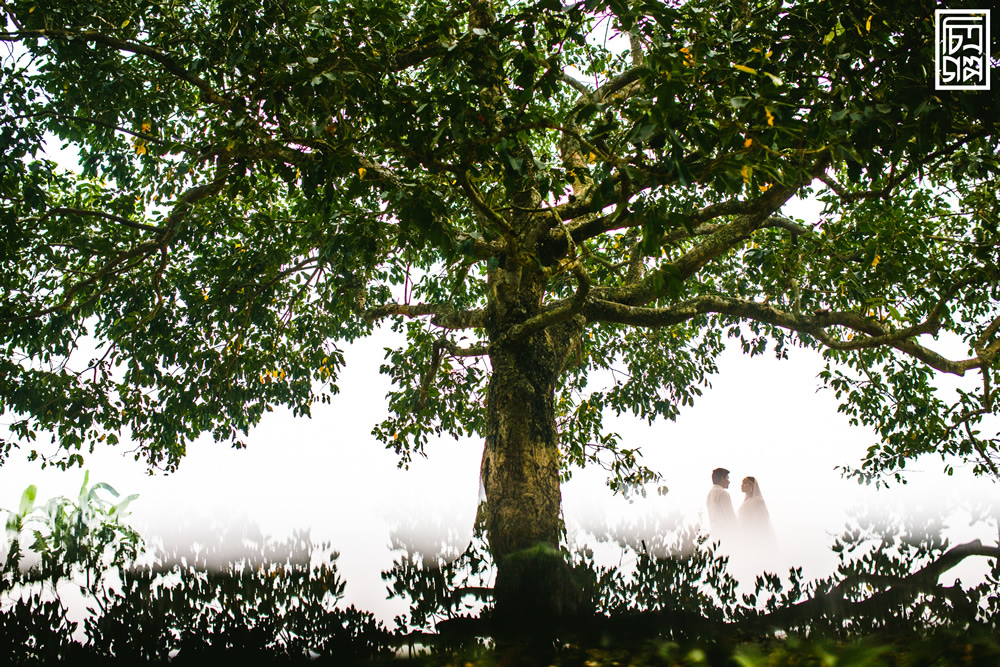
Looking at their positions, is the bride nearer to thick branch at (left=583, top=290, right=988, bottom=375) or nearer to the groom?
the groom

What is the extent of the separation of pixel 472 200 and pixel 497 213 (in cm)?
56

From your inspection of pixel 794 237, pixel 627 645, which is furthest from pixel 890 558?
pixel 627 645

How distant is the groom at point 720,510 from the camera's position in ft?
27.5

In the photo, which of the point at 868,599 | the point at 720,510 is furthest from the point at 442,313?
the point at 868,599

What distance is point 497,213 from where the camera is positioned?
15.1ft

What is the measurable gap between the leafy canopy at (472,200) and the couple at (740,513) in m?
1.06

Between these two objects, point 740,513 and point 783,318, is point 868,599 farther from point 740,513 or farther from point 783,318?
point 740,513

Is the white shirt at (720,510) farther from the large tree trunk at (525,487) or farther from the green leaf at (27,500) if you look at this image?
the green leaf at (27,500)

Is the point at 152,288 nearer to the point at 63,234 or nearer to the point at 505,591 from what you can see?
the point at 63,234

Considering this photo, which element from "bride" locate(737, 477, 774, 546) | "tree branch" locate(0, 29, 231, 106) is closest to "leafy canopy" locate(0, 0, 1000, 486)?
"tree branch" locate(0, 29, 231, 106)

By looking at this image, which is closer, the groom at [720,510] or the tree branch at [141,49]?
the tree branch at [141,49]

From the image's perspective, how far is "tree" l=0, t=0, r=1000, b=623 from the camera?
11.3 feet

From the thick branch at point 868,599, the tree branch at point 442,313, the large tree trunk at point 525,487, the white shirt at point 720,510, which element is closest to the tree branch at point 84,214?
the tree branch at point 442,313
